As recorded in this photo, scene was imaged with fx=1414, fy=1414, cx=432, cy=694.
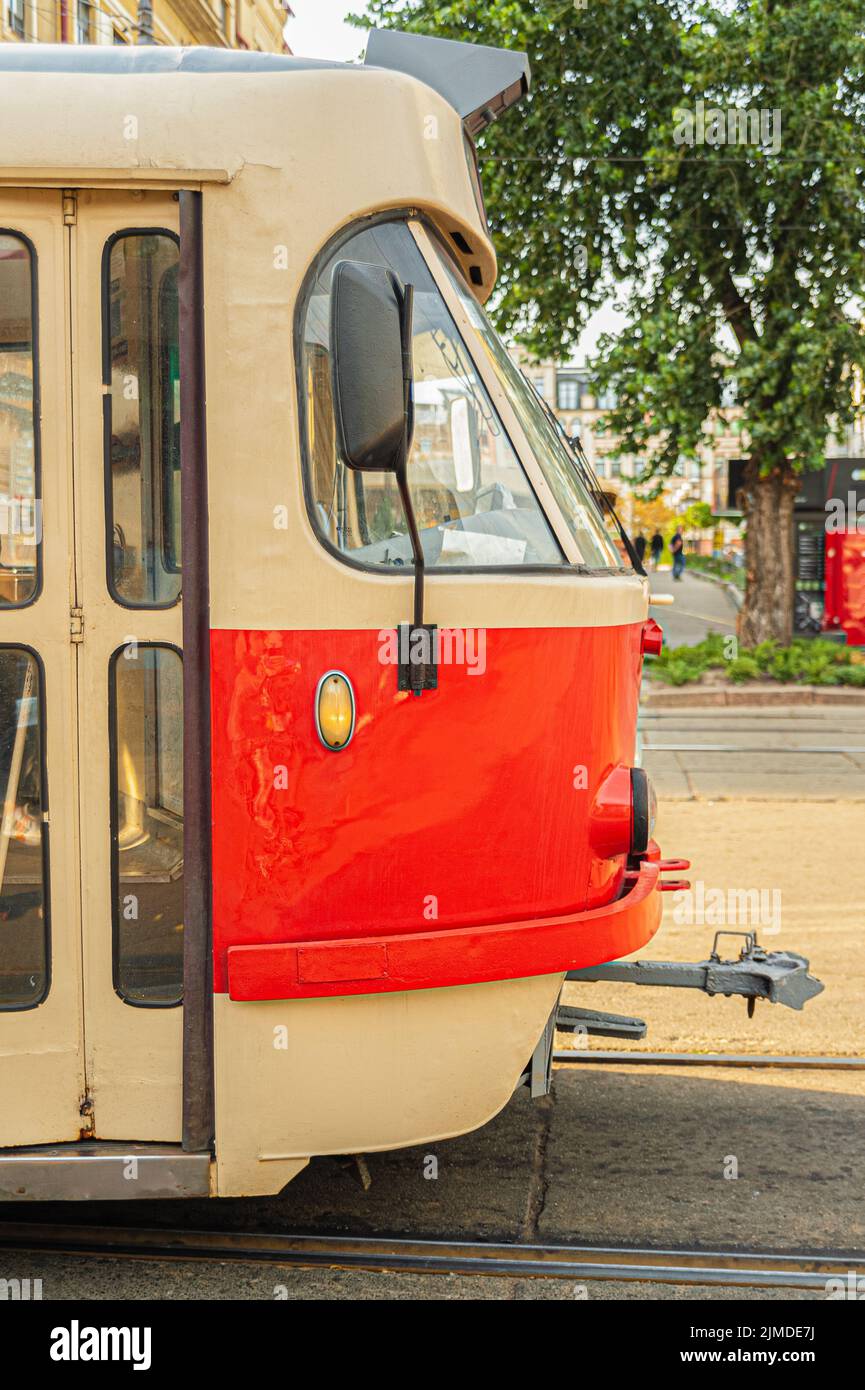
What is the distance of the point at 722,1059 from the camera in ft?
17.3

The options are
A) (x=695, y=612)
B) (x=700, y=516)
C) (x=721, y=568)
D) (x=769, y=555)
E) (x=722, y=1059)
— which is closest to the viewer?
(x=722, y=1059)

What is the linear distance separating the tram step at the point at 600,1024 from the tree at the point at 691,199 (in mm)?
14125

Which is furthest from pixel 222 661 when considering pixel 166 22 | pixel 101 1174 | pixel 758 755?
pixel 166 22

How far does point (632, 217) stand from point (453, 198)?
15860mm

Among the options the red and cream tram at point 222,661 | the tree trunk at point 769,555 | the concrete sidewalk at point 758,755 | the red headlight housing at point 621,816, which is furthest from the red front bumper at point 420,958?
the tree trunk at point 769,555

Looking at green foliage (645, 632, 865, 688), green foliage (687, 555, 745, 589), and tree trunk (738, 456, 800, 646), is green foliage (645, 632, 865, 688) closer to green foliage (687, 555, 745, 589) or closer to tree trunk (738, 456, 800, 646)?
tree trunk (738, 456, 800, 646)

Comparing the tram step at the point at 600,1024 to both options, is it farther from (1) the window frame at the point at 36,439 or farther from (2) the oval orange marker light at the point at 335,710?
(1) the window frame at the point at 36,439

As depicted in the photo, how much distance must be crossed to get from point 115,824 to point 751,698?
49.3 ft

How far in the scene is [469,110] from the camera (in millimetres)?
3879

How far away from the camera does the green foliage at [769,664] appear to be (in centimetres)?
1816

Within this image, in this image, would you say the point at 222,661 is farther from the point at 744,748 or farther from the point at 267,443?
the point at 744,748

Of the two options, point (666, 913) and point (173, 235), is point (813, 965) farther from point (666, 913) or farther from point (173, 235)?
point (173, 235)

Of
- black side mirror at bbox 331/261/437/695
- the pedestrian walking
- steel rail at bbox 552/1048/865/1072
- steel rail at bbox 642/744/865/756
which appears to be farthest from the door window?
the pedestrian walking
